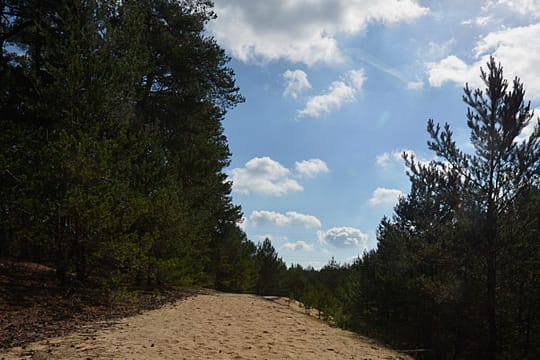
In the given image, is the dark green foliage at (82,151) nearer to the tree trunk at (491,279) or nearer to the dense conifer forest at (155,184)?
the dense conifer forest at (155,184)

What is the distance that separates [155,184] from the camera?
1398 cm

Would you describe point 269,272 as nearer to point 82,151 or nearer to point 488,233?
point 488,233

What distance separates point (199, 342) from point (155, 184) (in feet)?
27.0

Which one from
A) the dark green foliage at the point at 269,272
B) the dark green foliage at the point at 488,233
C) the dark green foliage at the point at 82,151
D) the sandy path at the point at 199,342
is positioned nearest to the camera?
the sandy path at the point at 199,342

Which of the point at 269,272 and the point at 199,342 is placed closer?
the point at 199,342

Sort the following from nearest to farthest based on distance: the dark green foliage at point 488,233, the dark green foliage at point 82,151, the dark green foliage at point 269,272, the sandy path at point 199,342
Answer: the sandy path at point 199,342
the dark green foliage at point 82,151
the dark green foliage at point 488,233
the dark green foliage at point 269,272

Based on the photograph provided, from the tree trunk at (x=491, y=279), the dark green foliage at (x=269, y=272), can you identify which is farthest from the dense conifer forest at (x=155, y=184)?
the dark green foliage at (x=269, y=272)

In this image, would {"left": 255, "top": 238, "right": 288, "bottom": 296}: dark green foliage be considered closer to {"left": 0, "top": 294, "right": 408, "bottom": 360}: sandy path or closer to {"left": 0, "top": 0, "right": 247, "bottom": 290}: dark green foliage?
{"left": 0, "top": 0, "right": 247, "bottom": 290}: dark green foliage

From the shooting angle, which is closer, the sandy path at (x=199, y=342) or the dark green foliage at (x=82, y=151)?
the sandy path at (x=199, y=342)

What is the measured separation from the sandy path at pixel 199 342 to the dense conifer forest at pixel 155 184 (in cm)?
228

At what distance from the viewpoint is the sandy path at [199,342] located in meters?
5.68

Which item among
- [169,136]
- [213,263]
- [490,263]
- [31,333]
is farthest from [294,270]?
[31,333]

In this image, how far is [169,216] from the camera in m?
13.4

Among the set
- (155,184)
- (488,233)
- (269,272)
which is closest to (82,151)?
(155,184)
